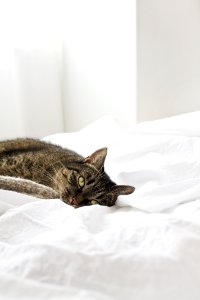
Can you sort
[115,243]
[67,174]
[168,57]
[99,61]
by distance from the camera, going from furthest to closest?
1. [99,61]
2. [168,57]
3. [67,174]
4. [115,243]

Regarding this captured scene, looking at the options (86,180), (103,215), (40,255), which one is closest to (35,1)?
(86,180)

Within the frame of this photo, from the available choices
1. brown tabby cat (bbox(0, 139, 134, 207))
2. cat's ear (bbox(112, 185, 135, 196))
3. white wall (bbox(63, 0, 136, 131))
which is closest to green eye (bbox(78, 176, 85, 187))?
brown tabby cat (bbox(0, 139, 134, 207))

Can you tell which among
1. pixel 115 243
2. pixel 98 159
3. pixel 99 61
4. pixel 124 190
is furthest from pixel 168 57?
pixel 115 243

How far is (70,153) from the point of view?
4.11 feet

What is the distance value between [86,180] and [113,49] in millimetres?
1321

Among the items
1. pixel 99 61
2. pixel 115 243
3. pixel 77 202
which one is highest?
pixel 99 61

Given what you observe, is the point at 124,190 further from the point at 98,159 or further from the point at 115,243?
the point at 115,243

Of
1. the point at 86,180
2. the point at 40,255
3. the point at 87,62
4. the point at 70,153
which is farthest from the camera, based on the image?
the point at 87,62

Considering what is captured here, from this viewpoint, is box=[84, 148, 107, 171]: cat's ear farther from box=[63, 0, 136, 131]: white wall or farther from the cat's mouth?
box=[63, 0, 136, 131]: white wall

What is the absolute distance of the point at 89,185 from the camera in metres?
1.11

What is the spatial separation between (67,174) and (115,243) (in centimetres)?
48

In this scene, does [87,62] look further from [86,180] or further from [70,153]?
[86,180]

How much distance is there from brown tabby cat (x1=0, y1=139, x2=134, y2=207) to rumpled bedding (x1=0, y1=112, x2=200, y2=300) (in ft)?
0.15

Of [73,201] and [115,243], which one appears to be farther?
[73,201]
